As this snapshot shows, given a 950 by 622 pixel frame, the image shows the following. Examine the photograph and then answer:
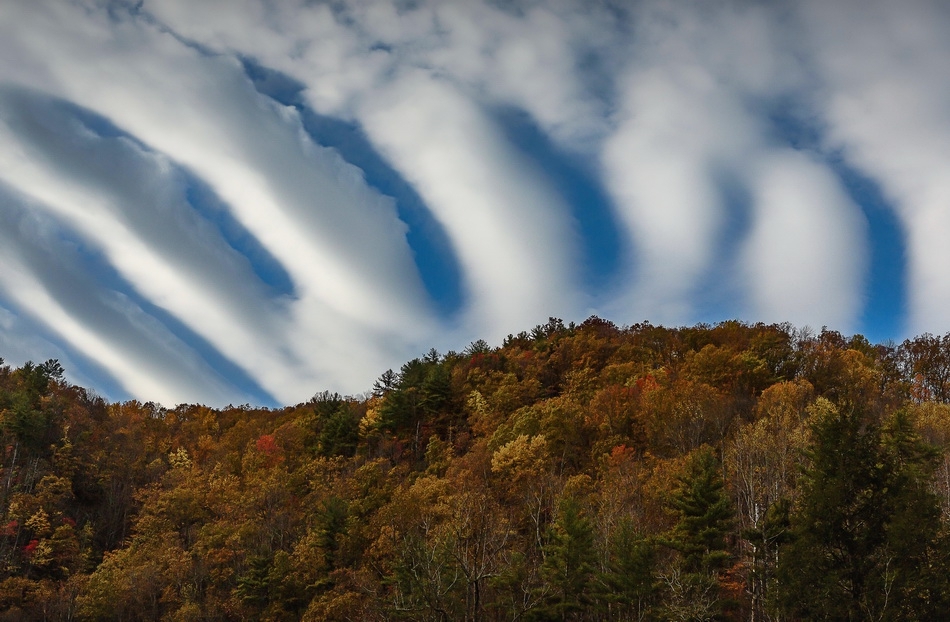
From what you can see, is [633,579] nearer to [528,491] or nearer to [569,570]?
[569,570]

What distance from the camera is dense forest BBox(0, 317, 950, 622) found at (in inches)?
827

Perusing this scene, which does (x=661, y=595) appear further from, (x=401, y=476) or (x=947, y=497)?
(x=401, y=476)

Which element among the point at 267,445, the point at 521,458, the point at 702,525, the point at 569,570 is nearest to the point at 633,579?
the point at 569,570

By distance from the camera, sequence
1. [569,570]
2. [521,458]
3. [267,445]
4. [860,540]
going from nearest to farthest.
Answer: [860,540] → [569,570] → [521,458] → [267,445]

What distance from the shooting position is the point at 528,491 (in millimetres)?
51125

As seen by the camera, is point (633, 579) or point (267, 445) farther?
point (267, 445)

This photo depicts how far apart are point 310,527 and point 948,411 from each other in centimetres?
5483

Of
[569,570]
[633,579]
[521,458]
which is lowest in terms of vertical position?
[569,570]

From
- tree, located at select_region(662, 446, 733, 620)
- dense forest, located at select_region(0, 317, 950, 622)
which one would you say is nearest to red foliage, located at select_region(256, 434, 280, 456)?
dense forest, located at select_region(0, 317, 950, 622)

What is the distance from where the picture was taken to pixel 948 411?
4988cm

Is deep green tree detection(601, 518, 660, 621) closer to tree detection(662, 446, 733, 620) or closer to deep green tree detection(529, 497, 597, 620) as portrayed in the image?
tree detection(662, 446, 733, 620)

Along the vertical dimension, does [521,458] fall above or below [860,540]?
above

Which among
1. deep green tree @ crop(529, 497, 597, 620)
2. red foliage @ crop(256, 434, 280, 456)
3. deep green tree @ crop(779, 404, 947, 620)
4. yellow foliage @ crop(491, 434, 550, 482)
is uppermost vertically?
yellow foliage @ crop(491, 434, 550, 482)

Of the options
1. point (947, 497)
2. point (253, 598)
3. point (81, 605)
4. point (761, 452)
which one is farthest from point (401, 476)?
point (947, 497)
